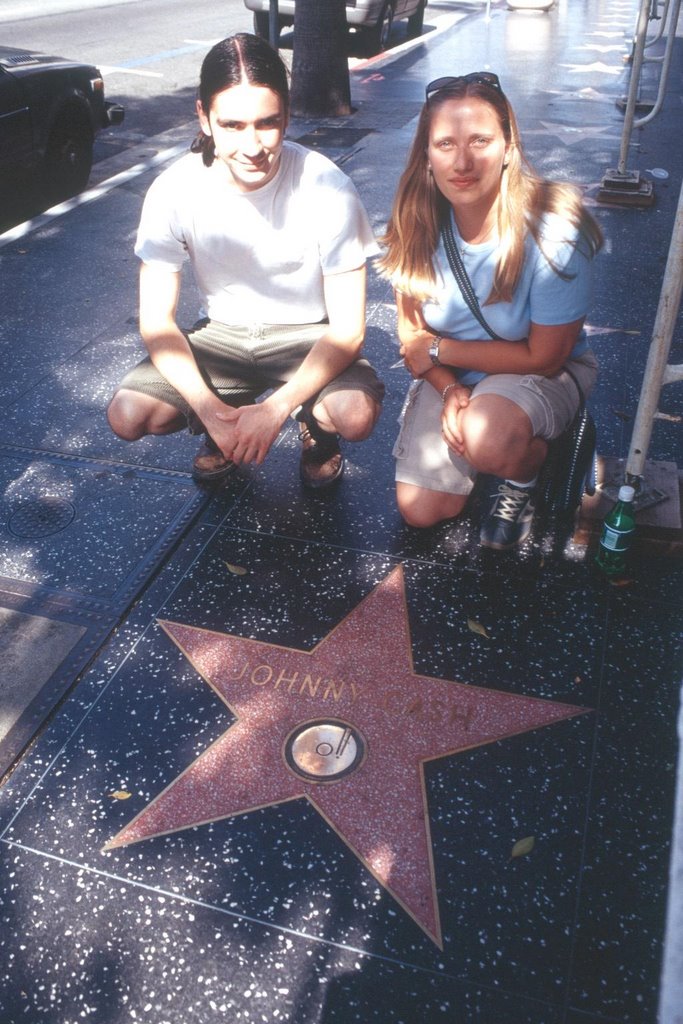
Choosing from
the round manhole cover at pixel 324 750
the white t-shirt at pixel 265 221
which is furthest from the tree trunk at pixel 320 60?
the round manhole cover at pixel 324 750

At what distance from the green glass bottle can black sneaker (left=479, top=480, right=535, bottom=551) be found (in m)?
0.27

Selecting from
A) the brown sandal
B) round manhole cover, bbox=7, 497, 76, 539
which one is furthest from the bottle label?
round manhole cover, bbox=7, 497, 76, 539

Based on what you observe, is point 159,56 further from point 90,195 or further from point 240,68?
point 240,68

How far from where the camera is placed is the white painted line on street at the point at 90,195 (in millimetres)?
5695

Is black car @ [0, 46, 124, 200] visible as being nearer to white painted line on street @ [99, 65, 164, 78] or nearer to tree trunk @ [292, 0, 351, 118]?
tree trunk @ [292, 0, 351, 118]

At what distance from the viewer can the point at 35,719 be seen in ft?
7.38

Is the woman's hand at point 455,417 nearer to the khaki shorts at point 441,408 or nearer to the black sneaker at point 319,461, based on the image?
the khaki shorts at point 441,408

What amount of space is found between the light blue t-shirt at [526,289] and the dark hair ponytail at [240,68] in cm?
68

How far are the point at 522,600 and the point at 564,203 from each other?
1194 mm

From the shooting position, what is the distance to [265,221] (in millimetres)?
2684

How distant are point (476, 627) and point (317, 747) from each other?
66cm

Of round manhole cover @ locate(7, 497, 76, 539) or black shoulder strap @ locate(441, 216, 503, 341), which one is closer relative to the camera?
black shoulder strap @ locate(441, 216, 503, 341)

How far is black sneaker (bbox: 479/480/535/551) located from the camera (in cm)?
274

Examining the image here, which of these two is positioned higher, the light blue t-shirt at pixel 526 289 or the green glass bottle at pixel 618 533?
the light blue t-shirt at pixel 526 289
